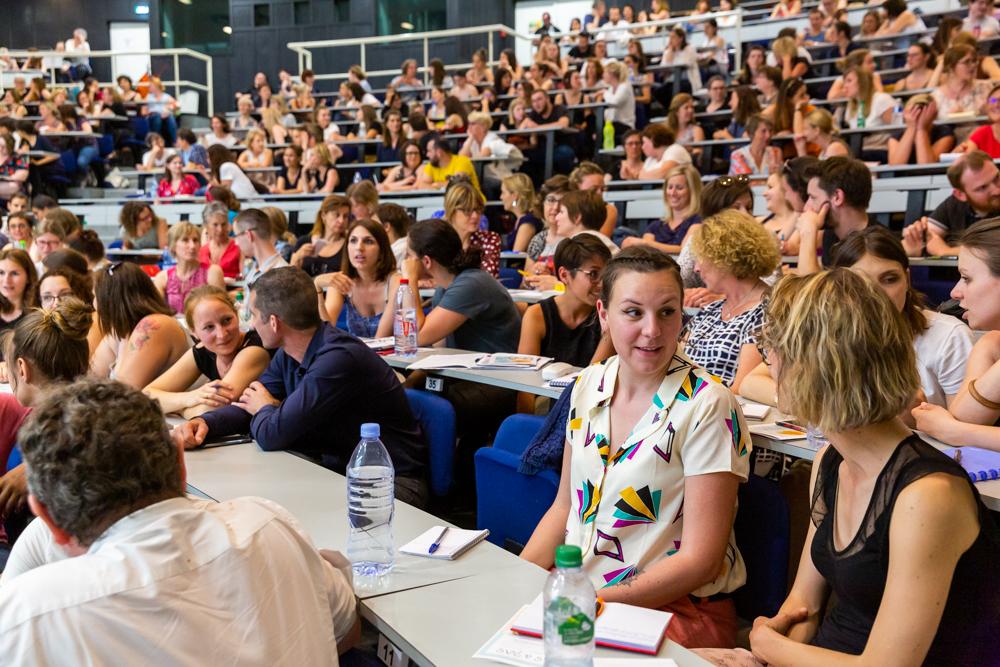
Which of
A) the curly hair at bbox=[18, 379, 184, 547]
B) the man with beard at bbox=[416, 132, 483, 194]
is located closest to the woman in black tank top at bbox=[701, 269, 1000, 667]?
the curly hair at bbox=[18, 379, 184, 547]

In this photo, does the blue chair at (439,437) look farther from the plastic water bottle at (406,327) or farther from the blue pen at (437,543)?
the plastic water bottle at (406,327)

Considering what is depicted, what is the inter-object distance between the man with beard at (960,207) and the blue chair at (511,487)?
314 cm

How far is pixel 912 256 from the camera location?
4.54 m

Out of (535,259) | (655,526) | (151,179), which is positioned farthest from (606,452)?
(151,179)

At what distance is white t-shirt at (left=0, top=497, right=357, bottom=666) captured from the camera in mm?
1020

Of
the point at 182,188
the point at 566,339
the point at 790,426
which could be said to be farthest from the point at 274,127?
the point at 790,426

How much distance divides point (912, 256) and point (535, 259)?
267 cm

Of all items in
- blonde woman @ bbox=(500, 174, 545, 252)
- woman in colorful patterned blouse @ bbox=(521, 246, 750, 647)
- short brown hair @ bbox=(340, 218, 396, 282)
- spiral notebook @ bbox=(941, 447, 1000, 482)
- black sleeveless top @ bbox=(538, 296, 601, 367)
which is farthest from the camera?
blonde woman @ bbox=(500, 174, 545, 252)

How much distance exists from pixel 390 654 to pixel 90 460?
2.01 feet

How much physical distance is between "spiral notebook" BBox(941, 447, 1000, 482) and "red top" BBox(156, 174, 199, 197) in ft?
31.2

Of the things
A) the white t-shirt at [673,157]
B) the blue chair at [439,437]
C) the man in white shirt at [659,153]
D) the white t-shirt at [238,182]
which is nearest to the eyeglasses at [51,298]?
the blue chair at [439,437]

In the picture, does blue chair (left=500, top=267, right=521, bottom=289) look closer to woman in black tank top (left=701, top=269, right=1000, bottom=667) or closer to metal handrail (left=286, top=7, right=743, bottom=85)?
woman in black tank top (left=701, top=269, right=1000, bottom=667)

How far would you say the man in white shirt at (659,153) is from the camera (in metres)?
7.07

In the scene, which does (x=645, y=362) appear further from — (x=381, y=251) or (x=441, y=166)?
(x=441, y=166)
